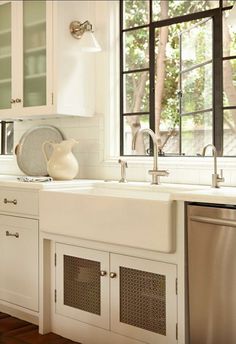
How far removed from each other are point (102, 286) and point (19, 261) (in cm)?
75

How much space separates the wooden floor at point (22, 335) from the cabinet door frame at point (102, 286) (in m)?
0.15

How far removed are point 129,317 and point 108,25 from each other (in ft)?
7.05

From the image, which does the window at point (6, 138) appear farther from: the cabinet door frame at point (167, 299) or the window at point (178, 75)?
the cabinet door frame at point (167, 299)

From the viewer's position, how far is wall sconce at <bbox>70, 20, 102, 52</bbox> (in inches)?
133

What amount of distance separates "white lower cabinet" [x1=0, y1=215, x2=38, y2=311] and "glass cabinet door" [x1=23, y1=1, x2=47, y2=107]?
0.93m

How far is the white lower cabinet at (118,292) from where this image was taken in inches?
91.7

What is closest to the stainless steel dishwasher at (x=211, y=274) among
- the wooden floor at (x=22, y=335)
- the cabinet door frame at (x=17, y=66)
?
the wooden floor at (x=22, y=335)

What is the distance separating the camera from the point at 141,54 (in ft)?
11.8

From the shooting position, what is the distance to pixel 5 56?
147 inches

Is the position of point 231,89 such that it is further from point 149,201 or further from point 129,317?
point 129,317

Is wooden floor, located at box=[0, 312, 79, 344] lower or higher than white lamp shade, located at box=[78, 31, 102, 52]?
lower

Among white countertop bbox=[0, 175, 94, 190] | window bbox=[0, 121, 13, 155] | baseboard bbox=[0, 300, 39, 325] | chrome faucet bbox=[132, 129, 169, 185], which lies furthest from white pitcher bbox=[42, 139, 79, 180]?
window bbox=[0, 121, 13, 155]

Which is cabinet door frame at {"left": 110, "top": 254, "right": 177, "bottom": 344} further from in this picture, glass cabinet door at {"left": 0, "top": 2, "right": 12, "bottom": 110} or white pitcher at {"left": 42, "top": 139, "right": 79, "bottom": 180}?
glass cabinet door at {"left": 0, "top": 2, "right": 12, "bottom": 110}

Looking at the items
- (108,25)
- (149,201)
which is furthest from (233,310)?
(108,25)
